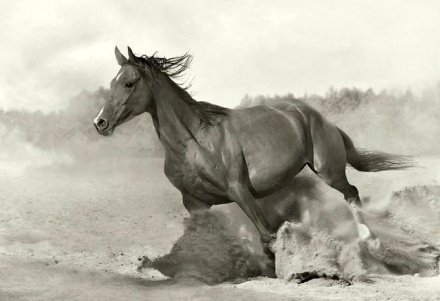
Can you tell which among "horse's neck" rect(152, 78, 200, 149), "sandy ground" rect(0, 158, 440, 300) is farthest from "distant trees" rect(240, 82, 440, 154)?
"horse's neck" rect(152, 78, 200, 149)

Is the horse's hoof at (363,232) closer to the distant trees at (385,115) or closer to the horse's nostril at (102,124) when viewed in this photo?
the distant trees at (385,115)

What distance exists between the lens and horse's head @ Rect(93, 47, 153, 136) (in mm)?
4684

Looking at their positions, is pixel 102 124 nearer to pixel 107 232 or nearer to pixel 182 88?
pixel 182 88

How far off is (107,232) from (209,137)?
205 cm

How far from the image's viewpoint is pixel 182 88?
4930mm

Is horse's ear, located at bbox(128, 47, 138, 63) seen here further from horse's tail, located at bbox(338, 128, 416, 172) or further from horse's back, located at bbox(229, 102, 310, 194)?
horse's tail, located at bbox(338, 128, 416, 172)

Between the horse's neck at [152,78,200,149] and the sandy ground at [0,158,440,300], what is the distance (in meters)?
1.06

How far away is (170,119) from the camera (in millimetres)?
4824

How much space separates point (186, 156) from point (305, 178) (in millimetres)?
1328

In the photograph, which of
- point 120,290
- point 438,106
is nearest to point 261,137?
point 120,290

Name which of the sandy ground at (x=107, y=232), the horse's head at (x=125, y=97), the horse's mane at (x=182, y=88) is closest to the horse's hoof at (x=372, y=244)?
the sandy ground at (x=107, y=232)

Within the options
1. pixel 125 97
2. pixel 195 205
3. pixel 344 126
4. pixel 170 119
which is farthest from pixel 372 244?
pixel 125 97

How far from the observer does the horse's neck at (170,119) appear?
4.81m

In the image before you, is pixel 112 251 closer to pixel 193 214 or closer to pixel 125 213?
pixel 125 213
